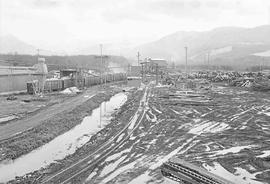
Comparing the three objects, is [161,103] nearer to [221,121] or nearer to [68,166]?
[221,121]

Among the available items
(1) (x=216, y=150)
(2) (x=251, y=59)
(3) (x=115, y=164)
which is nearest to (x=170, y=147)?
(1) (x=216, y=150)

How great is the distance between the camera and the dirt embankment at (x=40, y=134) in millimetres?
15117

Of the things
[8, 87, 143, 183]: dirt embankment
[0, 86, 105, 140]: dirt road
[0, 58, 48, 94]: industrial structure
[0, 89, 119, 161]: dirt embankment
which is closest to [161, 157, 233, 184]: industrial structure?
[8, 87, 143, 183]: dirt embankment

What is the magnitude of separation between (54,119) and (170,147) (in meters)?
10.8

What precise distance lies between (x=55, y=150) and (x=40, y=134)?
9.56 ft

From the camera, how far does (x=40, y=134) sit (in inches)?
713

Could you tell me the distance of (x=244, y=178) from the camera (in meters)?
11.4

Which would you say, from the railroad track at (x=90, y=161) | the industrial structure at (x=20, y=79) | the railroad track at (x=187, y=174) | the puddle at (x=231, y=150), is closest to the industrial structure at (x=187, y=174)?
the railroad track at (x=187, y=174)

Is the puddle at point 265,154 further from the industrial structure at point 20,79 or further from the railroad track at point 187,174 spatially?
the industrial structure at point 20,79

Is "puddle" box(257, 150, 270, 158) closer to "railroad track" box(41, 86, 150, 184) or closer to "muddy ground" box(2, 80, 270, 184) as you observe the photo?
"muddy ground" box(2, 80, 270, 184)

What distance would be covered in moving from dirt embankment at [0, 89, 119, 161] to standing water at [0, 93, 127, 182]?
38cm

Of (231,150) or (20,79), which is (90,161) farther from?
(20,79)

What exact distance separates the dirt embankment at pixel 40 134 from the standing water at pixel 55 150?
1.26ft

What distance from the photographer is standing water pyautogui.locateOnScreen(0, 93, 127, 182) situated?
507 inches
